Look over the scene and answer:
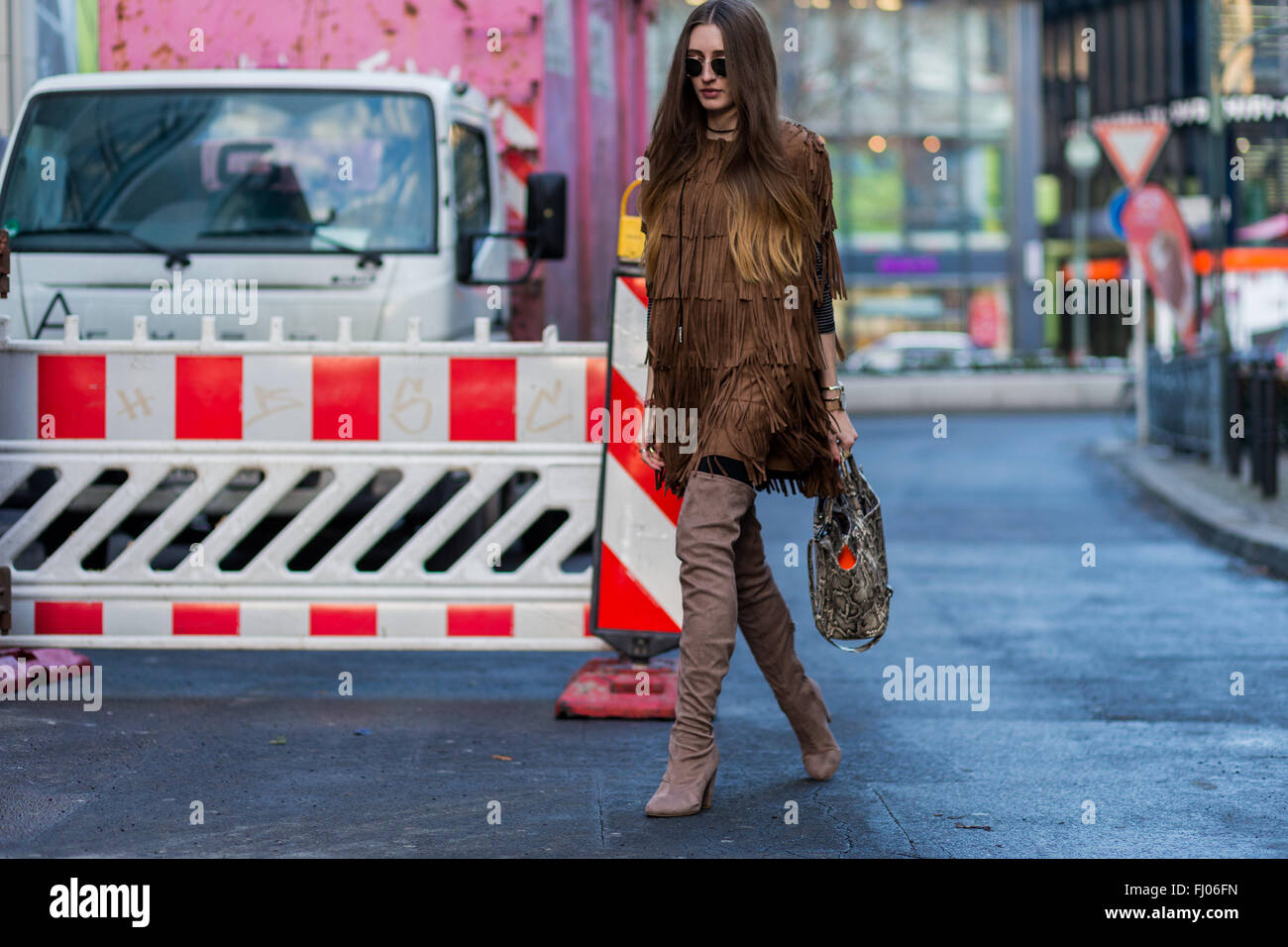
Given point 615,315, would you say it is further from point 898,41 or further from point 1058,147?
point 1058,147

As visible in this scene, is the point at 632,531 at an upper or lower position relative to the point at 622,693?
upper

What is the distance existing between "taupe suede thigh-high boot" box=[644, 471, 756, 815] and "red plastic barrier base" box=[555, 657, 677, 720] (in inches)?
49.6

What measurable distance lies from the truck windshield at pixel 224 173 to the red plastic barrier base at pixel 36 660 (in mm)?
1974

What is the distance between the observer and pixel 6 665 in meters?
6.03

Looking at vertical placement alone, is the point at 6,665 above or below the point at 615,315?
below

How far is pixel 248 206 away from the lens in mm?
7766

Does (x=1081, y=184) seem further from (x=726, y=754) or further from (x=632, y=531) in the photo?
(x=726, y=754)

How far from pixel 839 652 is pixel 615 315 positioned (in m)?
2.32

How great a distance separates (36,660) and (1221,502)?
937cm

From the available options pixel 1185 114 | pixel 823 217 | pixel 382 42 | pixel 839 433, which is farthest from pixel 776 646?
pixel 1185 114

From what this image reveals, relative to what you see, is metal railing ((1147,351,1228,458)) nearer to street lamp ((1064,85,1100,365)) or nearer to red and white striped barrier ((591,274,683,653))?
red and white striped barrier ((591,274,683,653))

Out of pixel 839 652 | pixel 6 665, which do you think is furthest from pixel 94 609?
pixel 839 652

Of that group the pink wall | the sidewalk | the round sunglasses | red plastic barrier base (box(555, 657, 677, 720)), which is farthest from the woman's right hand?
the sidewalk

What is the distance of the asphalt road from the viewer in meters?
4.28
